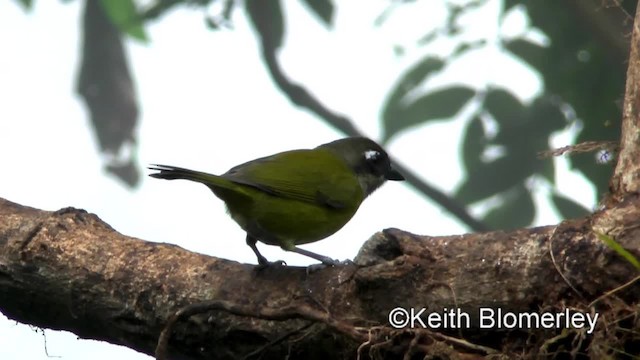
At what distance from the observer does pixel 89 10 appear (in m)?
7.19

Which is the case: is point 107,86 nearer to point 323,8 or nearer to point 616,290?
point 323,8

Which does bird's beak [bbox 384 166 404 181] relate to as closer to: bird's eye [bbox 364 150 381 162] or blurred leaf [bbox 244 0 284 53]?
bird's eye [bbox 364 150 381 162]

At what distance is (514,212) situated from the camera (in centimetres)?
652

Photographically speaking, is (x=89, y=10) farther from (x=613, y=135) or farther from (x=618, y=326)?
(x=618, y=326)

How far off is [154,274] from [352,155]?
7.82ft

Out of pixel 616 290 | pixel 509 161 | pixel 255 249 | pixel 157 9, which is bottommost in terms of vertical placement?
pixel 616 290

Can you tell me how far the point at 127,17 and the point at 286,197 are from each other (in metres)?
1.48

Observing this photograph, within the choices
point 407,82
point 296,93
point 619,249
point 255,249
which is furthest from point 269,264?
point 296,93

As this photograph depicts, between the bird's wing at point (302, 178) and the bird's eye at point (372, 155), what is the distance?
1.44 feet

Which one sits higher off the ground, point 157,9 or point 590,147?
point 157,9

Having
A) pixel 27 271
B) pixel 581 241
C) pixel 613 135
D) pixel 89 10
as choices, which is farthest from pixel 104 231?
pixel 89 10

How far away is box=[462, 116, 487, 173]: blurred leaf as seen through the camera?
21.4 feet

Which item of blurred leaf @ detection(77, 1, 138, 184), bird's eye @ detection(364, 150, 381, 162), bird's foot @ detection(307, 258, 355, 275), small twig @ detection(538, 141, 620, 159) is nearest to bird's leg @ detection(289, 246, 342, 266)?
bird's foot @ detection(307, 258, 355, 275)

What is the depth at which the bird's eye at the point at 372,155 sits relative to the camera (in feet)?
21.5
